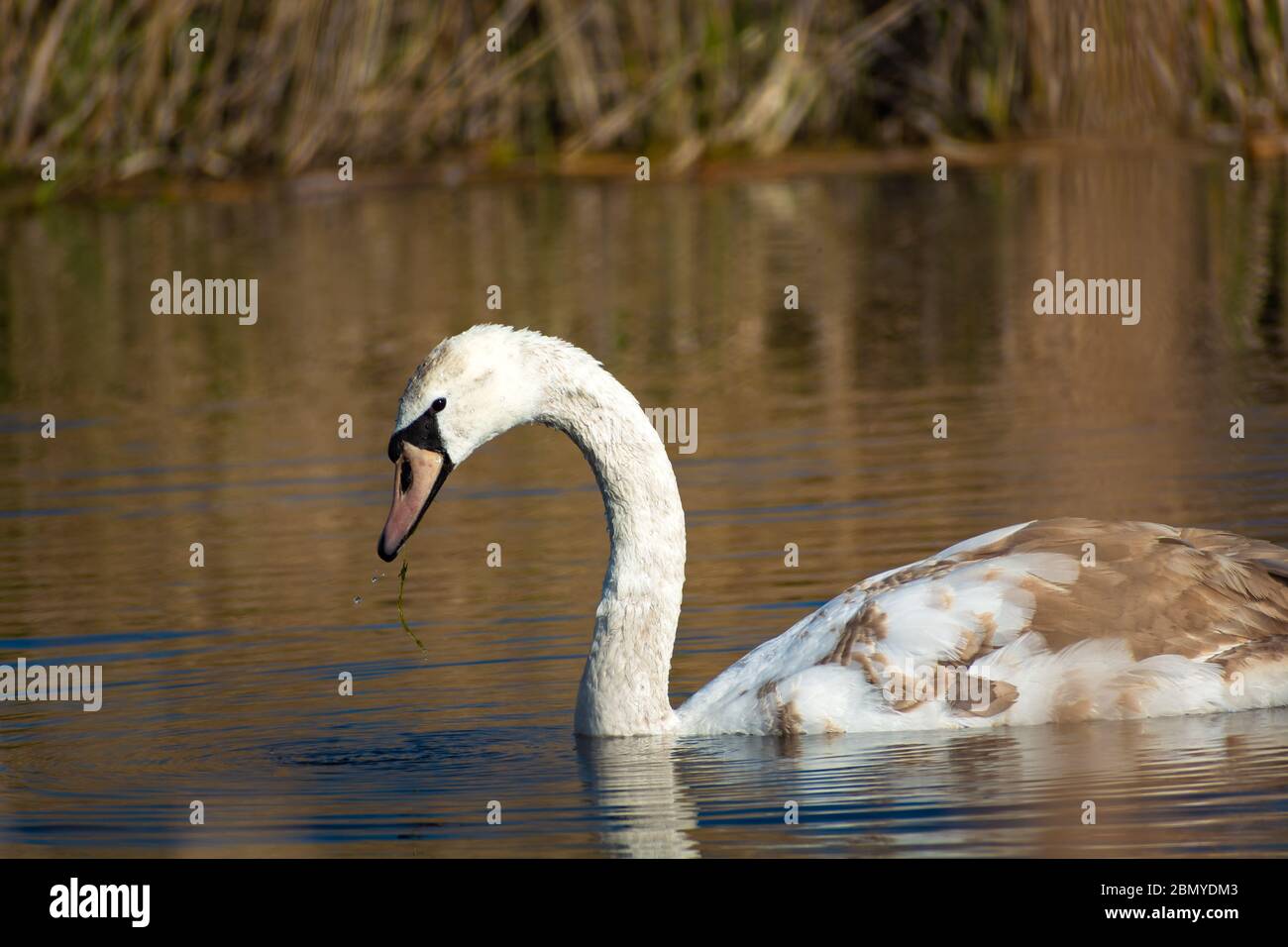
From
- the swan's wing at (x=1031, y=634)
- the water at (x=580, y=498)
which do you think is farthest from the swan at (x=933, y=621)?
the water at (x=580, y=498)

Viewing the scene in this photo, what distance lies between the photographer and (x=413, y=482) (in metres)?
8.35

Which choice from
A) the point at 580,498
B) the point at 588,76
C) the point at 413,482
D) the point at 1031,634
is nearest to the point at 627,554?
the point at 413,482

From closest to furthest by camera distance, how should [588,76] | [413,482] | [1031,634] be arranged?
1. [1031,634]
2. [413,482]
3. [588,76]

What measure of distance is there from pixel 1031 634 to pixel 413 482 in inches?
85.7

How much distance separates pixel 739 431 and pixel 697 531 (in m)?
2.72

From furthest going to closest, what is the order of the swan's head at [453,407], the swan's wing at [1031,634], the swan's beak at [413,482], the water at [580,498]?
1. the swan's beak at [413,482]
2. the swan's head at [453,407]
3. the swan's wing at [1031,634]
4. the water at [580,498]

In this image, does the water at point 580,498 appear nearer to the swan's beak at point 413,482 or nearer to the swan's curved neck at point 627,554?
the swan's curved neck at point 627,554

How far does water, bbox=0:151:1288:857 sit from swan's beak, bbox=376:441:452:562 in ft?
2.68

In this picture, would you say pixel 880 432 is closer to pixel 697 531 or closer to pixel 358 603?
pixel 697 531

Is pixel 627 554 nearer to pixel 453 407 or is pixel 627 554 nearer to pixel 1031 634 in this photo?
pixel 453 407

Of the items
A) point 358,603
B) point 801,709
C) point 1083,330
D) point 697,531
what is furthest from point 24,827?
point 1083,330

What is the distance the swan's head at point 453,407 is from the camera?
8219 millimetres

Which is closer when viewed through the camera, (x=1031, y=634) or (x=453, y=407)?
(x=1031, y=634)

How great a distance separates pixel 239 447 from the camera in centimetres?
1488
